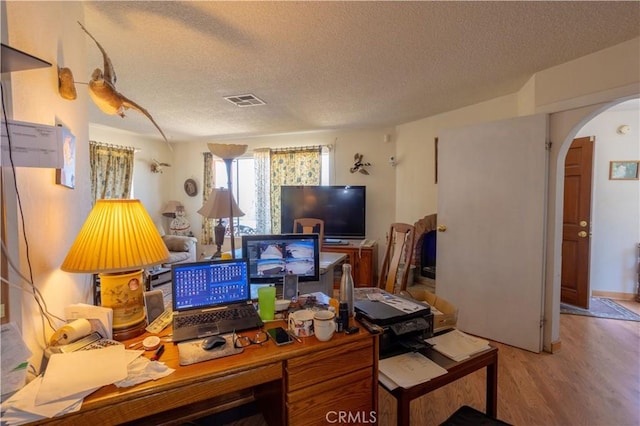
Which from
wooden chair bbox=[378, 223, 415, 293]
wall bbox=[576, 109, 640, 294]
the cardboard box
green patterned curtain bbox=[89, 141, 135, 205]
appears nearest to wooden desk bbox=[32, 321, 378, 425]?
the cardboard box

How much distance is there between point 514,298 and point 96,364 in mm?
2920

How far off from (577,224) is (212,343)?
13.5 ft

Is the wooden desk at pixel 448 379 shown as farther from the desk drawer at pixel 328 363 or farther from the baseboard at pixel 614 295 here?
the baseboard at pixel 614 295

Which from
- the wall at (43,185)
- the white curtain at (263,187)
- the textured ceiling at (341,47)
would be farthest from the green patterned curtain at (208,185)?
the wall at (43,185)

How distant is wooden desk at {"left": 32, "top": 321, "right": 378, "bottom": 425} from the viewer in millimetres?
879

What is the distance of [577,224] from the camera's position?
11.2 feet

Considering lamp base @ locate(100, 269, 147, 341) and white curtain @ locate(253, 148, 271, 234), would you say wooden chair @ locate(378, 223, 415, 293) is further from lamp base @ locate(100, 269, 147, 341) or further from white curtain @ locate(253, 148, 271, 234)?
white curtain @ locate(253, 148, 271, 234)

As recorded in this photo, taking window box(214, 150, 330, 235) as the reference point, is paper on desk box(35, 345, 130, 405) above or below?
below

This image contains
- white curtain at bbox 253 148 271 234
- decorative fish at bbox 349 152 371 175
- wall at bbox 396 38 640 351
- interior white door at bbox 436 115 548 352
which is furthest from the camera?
white curtain at bbox 253 148 271 234

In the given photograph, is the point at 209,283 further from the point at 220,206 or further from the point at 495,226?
the point at 495,226

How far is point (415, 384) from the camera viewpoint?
1.18m

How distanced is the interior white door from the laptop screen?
7.39 ft

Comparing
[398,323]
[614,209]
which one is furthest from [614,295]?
[398,323]

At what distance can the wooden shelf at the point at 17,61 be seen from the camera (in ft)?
2.64
